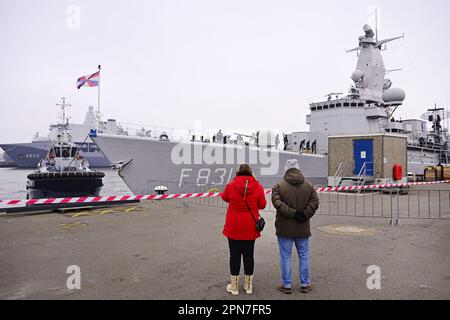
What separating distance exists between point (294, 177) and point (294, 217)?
1.47 feet

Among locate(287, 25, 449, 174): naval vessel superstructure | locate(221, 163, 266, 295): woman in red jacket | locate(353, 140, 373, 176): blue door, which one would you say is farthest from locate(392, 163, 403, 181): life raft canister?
locate(221, 163, 266, 295): woman in red jacket

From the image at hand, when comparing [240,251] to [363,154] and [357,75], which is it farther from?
[357,75]

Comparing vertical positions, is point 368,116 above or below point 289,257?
above

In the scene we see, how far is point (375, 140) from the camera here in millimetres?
15406

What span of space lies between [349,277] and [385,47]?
35.2 metres

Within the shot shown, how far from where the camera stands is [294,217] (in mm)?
3576

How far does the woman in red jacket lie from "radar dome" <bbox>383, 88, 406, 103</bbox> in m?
34.4

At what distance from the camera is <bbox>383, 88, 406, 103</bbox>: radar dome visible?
32.8m

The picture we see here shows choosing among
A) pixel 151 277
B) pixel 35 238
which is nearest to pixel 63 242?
pixel 35 238

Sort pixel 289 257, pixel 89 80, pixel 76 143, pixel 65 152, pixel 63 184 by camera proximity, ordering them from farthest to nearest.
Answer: pixel 76 143
pixel 65 152
pixel 63 184
pixel 89 80
pixel 289 257

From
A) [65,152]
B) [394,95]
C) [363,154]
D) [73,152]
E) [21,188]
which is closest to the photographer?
[363,154]

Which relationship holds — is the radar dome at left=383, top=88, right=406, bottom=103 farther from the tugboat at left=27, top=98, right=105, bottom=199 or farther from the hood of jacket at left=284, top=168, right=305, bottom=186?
the hood of jacket at left=284, top=168, right=305, bottom=186

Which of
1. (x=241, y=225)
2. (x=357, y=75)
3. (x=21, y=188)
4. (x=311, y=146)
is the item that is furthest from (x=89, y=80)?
(x=21, y=188)

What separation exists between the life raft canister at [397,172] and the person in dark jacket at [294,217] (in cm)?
1360
